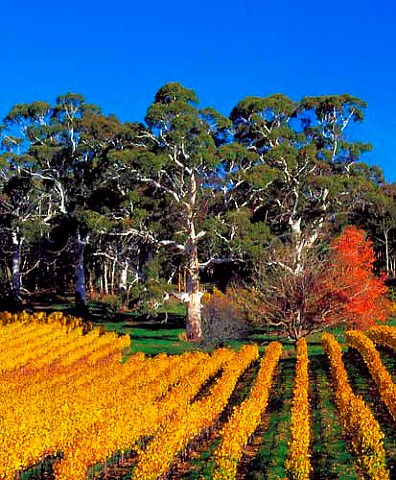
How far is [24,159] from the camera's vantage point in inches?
1726

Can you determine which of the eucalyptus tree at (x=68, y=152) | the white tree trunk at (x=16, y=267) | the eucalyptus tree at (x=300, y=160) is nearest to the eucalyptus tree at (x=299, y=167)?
the eucalyptus tree at (x=300, y=160)

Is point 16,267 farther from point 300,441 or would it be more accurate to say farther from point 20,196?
point 300,441

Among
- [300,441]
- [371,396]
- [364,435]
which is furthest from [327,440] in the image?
[371,396]

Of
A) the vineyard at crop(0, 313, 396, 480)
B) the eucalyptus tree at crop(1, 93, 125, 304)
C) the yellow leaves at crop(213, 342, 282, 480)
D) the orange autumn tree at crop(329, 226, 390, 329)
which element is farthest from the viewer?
the eucalyptus tree at crop(1, 93, 125, 304)

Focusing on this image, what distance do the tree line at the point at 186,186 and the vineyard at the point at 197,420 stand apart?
10.9 metres

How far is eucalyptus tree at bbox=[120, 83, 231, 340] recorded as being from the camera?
1410 inches

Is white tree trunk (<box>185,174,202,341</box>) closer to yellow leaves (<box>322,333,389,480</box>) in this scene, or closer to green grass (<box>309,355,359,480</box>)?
green grass (<box>309,355,359,480</box>)

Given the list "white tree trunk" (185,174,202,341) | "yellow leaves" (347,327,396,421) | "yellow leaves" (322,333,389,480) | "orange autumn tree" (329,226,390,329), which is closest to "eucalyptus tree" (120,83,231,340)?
"white tree trunk" (185,174,202,341)

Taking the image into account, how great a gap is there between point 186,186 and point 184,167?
146 cm

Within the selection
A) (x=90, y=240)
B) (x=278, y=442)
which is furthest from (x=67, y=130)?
(x=278, y=442)

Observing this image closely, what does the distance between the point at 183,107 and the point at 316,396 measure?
796 inches

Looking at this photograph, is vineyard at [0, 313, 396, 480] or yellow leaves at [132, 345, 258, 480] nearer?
yellow leaves at [132, 345, 258, 480]

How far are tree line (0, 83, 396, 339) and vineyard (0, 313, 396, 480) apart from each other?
10.9 metres

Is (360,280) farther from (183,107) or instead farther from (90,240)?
(90,240)
